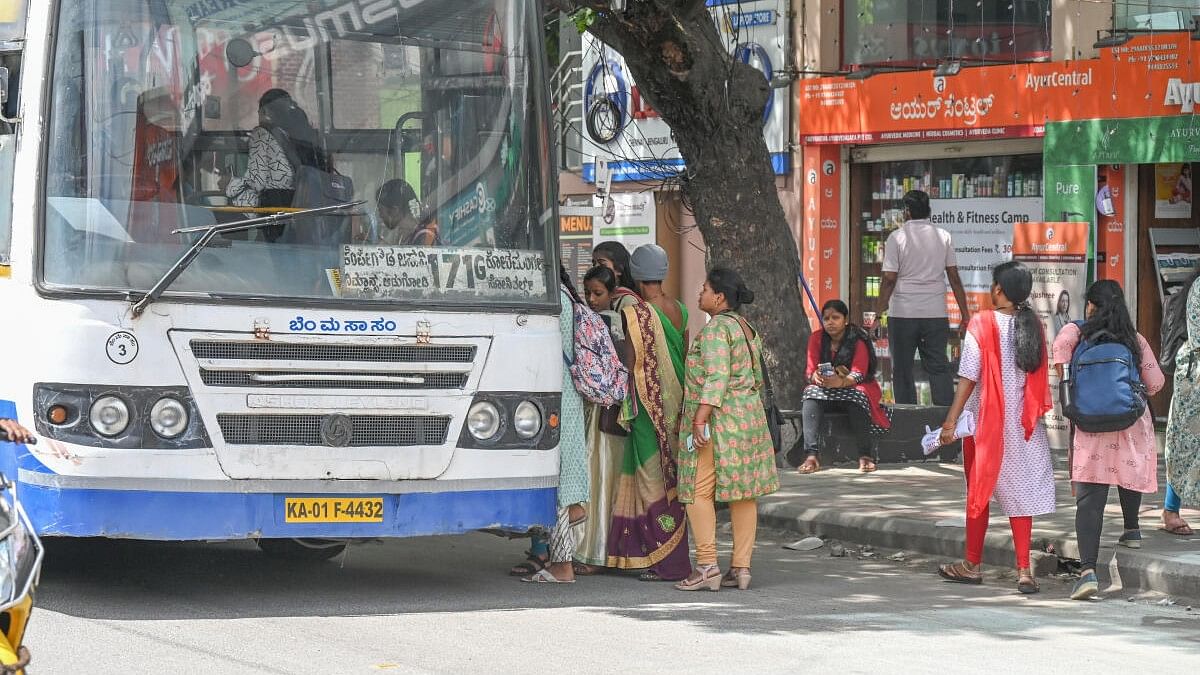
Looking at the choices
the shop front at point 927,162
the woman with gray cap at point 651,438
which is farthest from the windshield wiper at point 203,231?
the shop front at point 927,162

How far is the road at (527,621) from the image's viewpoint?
715cm

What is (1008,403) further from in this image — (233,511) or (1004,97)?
(1004,97)

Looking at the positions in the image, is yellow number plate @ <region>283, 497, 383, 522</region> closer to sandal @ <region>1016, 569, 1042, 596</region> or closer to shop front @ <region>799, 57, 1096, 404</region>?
sandal @ <region>1016, 569, 1042, 596</region>

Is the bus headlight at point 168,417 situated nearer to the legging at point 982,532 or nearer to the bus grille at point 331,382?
the bus grille at point 331,382

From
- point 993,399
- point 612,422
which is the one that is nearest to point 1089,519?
point 993,399

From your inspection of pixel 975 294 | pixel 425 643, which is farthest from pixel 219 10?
pixel 975 294

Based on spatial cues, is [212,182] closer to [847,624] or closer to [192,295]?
[192,295]

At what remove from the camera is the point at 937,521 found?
35.6 ft

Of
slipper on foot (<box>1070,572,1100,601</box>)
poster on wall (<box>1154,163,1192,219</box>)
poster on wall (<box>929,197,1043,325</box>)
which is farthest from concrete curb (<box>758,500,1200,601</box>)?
poster on wall (<box>929,197,1043,325</box>)

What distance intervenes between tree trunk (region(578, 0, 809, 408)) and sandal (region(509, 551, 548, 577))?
4708 mm

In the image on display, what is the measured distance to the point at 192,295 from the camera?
7.78 metres

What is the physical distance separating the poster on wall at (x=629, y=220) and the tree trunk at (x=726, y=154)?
6719 mm

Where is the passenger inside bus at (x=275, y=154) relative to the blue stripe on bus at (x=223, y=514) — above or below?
above

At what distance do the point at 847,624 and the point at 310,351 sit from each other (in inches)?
105
